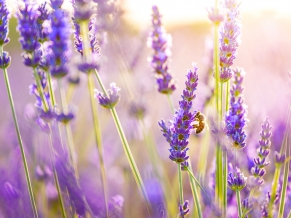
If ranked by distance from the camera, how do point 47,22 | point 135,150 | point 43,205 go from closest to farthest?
point 47,22
point 43,205
point 135,150

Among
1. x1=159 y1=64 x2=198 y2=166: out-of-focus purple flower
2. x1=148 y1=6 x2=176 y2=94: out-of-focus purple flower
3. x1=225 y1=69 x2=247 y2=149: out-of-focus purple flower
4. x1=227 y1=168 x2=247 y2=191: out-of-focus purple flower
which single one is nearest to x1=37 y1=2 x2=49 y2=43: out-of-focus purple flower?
x1=148 y1=6 x2=176 y2=94: out-of-focus purple flower

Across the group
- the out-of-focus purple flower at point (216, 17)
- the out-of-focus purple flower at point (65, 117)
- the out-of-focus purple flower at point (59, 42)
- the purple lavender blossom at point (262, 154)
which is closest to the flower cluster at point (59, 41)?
the out-of-focus purple flower at point (59, 42)

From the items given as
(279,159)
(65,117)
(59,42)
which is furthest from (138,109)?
(279,159)

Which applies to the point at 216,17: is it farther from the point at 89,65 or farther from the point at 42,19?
the point at 42,19

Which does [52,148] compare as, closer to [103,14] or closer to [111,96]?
[111,96]

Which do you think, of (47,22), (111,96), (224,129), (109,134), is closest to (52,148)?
(111,96)

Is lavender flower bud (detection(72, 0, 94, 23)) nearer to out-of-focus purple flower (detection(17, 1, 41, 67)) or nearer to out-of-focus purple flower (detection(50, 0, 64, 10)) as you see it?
out-of-focus purple flower (detection(50, 0, 64, 10))

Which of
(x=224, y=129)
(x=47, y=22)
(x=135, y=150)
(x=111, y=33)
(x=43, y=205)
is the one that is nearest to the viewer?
(x=224, y=129)
